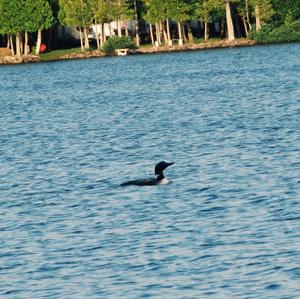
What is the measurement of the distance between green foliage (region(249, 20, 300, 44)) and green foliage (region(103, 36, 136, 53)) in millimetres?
15294

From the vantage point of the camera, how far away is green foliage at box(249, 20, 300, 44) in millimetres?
171125

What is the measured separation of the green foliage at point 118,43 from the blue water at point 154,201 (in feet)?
306

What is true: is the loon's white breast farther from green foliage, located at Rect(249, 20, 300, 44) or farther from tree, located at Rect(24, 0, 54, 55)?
tree, located at Rect(24, 0, 54, 55)

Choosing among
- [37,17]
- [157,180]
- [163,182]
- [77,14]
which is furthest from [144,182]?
[37,17]

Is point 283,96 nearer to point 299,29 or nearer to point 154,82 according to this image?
point 154,82

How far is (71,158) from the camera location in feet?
166

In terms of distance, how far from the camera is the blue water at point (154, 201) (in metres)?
28.1

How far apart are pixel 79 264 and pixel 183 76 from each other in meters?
87.5

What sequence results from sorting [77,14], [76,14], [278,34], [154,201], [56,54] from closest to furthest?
[154,201], [76,14], [278,34], [77,14], [56,54]

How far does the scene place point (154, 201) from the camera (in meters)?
37.7

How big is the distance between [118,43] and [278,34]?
65.4ft

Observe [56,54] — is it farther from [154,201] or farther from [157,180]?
[154,201]

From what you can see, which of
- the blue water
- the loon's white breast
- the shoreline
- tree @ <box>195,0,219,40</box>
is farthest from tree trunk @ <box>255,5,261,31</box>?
the loon's white breast

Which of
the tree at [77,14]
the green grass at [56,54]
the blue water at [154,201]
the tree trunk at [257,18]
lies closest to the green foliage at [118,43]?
the tree at [77,14]
